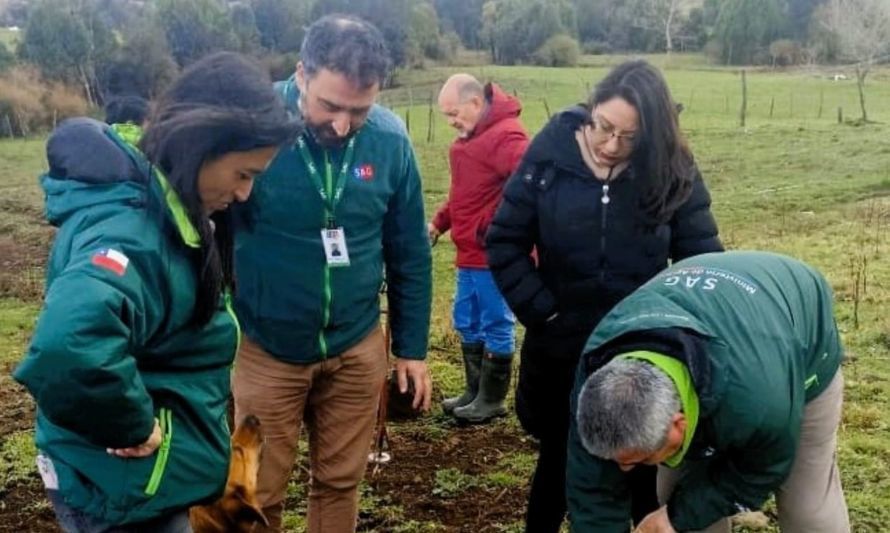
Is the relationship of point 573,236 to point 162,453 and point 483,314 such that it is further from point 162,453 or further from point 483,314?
point 483,314

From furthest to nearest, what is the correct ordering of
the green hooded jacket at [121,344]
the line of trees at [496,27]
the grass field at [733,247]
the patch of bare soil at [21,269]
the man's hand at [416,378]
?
1. the line of trees at [496,27]
2. the patch of bare soil at [21,269]
3. the grass field at [733,247]
4. the man's hand at [416,378]
5. the green hooded jacket at [121,344]

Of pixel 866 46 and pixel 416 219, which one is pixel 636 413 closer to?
pixel 416 219

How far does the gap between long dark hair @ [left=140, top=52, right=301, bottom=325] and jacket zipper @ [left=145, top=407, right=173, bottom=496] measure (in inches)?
8.0

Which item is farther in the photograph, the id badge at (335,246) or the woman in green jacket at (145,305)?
the id badge at (335,246)

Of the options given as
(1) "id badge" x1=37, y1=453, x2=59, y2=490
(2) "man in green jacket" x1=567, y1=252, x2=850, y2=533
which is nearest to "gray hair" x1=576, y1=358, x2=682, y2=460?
(2) "man in green jacket" x1=567, y1=252, x2=850, y2=533

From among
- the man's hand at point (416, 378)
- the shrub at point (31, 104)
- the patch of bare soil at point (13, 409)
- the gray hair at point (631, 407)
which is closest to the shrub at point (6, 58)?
the shrub at point (31, 104)

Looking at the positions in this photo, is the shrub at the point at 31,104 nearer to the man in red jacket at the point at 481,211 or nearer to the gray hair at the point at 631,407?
the man in red jacket at the point at 481,211

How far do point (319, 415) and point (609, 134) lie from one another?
126 cm

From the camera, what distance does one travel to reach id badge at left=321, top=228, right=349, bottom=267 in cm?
288

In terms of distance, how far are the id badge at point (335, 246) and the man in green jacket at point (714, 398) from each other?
791 mm

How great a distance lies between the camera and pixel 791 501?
9.39 feet

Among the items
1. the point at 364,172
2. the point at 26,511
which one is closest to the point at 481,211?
the point at 364,172

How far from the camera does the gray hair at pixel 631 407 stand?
6.88ft

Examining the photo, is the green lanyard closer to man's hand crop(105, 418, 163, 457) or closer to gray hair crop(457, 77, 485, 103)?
man's hand crop(105, 418, 163, 457)
